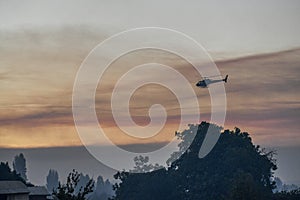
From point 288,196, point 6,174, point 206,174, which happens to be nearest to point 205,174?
point 206,174

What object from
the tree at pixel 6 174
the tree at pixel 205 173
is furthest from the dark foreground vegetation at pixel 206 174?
the tree at pixel 6 174

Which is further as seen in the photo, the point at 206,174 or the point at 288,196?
the point at 206,174

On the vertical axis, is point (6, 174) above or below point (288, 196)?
above

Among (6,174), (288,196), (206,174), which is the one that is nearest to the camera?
(6,174)

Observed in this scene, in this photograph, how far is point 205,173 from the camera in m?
84.7

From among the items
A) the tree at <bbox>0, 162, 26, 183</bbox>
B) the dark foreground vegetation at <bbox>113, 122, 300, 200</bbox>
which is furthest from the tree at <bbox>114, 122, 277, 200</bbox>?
the tree at <bbox>0, 162, 26, 183</bbox>

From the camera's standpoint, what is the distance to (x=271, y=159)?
89938mm

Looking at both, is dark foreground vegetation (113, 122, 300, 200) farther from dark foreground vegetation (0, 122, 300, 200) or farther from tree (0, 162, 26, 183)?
tree (0, 162, 26, 183)

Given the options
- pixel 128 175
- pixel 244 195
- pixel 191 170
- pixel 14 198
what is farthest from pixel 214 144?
pixel 14 198

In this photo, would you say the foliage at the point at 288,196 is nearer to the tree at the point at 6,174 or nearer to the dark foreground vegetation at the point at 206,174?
the dark foreground vegetation at the point at 206,174

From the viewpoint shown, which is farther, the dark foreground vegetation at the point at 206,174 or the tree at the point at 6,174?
the dark foreground vegetation at the point at 206,174

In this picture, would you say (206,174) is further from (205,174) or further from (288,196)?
(288,196)

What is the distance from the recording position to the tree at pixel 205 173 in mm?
82062

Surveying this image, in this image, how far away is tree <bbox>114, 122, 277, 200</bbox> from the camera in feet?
269
